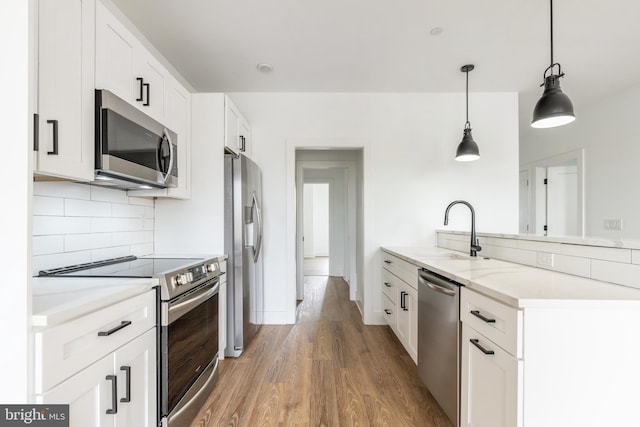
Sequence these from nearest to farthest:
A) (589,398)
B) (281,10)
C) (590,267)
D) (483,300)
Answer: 1. (589,398)
2. (483,300)
3. (590,267)
4. (281,10)

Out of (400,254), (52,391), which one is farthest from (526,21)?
(52,391)

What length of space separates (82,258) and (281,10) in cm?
206

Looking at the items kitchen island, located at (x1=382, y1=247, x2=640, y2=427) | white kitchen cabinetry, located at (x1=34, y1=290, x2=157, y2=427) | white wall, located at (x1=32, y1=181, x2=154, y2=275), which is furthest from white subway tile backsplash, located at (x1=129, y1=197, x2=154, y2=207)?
kitchen island, located at (x1=382, y1=247, x2=640, y2=427)

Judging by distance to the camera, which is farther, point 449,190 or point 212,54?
point 449,190

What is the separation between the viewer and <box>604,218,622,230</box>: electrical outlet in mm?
3455

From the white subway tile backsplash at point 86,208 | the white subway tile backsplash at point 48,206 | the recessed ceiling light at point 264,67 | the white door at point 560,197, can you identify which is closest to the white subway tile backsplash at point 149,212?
the white subway tile backsplash at point 86,208

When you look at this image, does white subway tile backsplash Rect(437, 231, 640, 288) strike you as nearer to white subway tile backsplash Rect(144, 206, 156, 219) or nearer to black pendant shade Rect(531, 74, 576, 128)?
black pendant shade Rect(531, 74, 576, 128)

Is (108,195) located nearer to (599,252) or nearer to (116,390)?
(116,390)

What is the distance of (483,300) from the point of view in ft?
4.27

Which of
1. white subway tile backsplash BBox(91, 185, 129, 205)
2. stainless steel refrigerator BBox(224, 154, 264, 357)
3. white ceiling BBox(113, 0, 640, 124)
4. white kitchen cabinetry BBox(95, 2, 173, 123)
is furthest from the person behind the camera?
stainless steel refrigerator BBox(224, 154, 264, 357)

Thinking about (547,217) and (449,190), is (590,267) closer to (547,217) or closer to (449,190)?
(449,190)

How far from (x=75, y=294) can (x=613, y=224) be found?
516 cm

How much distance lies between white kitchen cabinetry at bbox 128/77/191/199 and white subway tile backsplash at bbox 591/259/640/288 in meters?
2.56

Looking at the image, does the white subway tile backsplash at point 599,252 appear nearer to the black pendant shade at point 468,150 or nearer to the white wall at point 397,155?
the black pendant shade at point 468,150
